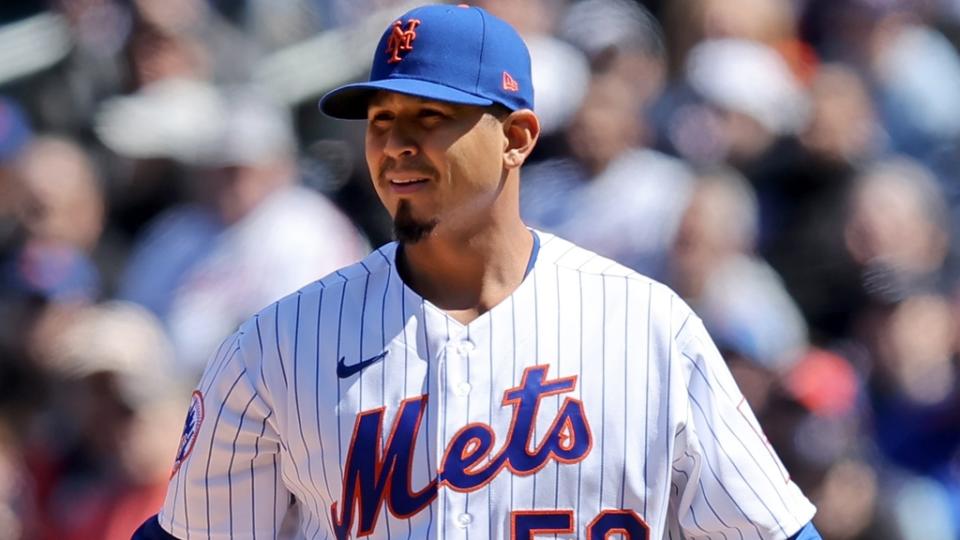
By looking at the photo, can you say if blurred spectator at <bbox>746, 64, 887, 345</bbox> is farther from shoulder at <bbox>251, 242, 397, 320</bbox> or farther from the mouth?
the mouth

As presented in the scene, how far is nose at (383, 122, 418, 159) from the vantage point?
2.57 meters

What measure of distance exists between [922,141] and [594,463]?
10.2 feet

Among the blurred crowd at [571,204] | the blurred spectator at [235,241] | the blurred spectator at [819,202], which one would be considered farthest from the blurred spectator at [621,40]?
the blurred spectator at [235,241]

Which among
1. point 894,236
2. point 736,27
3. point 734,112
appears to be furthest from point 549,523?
point 736,27

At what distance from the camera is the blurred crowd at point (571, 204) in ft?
15.2

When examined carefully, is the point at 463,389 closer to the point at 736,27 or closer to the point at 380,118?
the point at 380,118

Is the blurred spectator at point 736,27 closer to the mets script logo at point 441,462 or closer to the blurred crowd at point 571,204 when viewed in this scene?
the blurred crowd at point 571,204

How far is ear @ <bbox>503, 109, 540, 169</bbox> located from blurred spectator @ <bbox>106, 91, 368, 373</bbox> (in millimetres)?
2069

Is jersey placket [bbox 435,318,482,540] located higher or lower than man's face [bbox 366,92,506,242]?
lower

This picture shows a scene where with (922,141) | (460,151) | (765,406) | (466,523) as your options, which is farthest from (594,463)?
(922,141)

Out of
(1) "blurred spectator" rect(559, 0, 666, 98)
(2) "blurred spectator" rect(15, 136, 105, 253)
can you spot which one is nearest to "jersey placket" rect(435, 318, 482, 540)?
(1) "blurred spectator" rect(559, 0, 666, 98)

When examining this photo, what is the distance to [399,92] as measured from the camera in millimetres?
2572

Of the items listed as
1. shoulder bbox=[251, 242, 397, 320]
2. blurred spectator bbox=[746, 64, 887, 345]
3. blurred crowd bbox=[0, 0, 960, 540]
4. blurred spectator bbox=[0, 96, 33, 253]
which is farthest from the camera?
blurred spectator bbox=[0, 96, 33, 253]

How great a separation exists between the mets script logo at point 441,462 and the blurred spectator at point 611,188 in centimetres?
221
